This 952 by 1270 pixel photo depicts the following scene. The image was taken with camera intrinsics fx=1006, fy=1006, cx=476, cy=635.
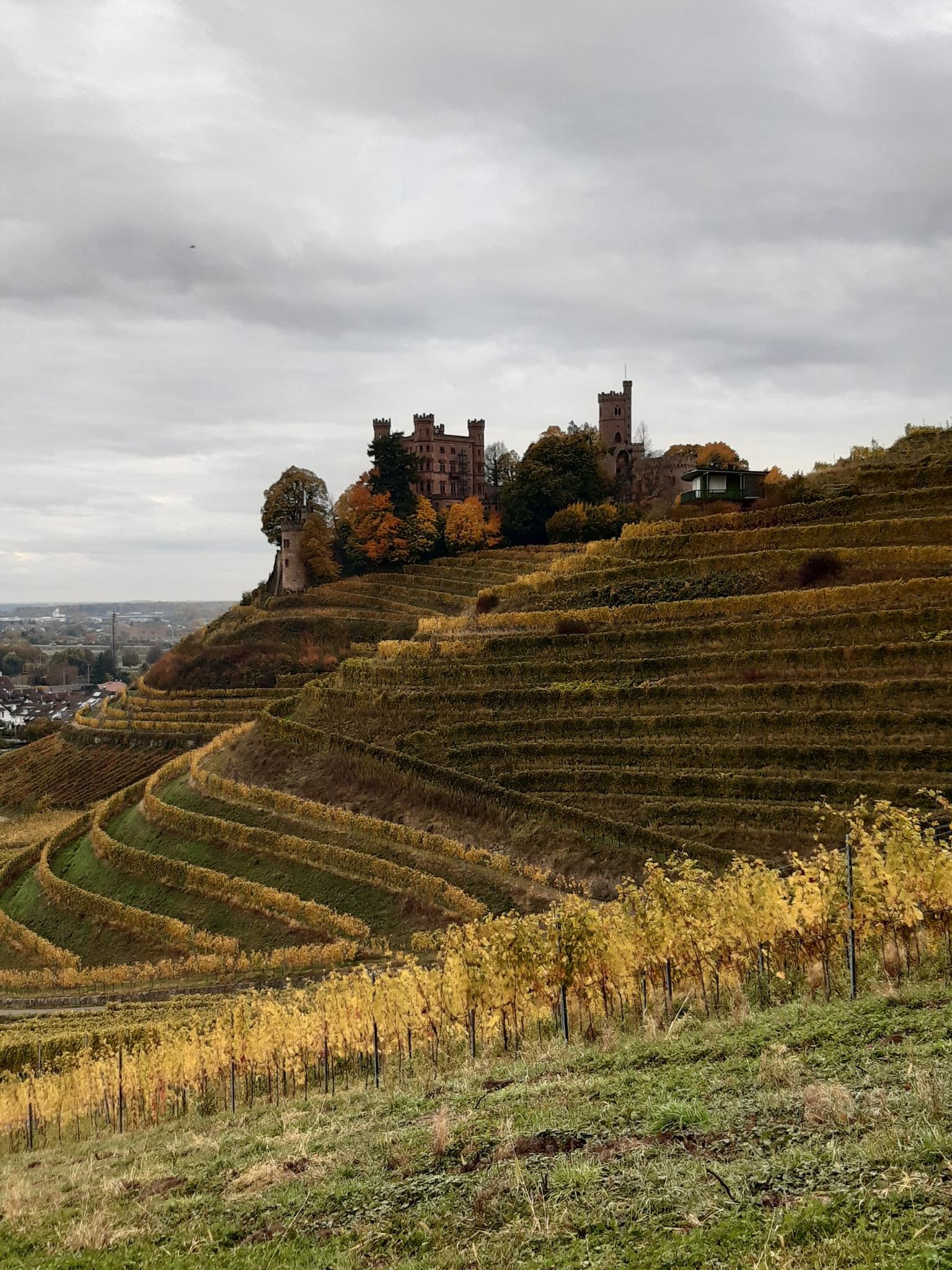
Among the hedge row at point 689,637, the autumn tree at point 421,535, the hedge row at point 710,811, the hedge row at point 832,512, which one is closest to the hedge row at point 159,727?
the hedge row at point 689,637

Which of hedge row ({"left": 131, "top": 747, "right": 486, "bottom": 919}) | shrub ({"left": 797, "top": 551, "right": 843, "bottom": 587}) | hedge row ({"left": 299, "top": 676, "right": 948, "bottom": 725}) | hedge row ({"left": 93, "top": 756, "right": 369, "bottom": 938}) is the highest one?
shrub ({"left": 797, "top": 551, "right": 843, "bottom": 587})

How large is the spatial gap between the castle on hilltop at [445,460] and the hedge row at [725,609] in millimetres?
47056

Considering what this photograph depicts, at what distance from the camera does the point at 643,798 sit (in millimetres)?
44438

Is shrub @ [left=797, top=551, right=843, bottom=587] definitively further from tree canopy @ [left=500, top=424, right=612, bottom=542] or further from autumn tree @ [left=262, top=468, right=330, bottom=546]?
autumn tree @ [left=262, top=468, right=330, bottom=546]

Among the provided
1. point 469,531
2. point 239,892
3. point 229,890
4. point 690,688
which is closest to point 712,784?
point 690,688

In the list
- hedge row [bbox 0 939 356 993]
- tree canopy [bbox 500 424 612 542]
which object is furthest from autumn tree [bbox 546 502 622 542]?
hedge row [bbox 0 939 356 993]

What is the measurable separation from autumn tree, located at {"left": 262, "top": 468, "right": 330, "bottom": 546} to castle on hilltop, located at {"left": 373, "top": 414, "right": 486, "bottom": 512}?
8738mm

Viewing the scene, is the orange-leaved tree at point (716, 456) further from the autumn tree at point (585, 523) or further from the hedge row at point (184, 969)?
the hedge row at point (184, 969)

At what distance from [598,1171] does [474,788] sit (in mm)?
36145

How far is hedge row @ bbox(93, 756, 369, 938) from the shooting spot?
43719mm

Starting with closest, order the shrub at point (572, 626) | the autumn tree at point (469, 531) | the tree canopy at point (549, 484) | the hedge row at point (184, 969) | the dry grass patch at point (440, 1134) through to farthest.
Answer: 1. the dry grass patch at point (440, 1134)
2. the hedge row at point (184, 969)
3. the shrub at point (572, 626)
4. the tree canopy at point (549, 484)
5. the autumn tree at point (469, 531)

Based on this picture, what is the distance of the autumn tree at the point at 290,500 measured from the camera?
105 m

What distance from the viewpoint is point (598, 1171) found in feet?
40.7

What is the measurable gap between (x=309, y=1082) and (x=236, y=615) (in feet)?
240
